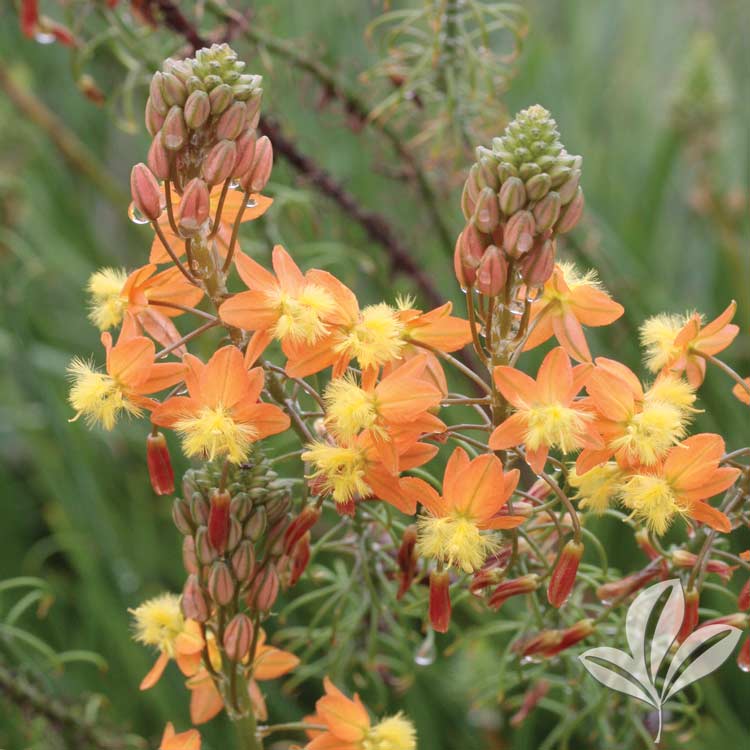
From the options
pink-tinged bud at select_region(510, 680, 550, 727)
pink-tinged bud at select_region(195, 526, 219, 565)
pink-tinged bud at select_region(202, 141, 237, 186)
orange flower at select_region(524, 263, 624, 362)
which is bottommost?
pink-tinged bud at select_region(510, 680, 550, 727)

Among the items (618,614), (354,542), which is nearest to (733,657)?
(618,614)

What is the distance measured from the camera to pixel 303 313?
2.38ft

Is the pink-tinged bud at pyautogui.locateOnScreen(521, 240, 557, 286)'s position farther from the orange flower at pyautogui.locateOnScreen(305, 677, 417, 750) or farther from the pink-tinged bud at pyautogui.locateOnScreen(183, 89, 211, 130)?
the orange flower at pyautogui.locateOnScreen(305, 677, 417, 750)

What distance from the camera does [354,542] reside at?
3.08 feet

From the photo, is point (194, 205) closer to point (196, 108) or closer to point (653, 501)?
point (196, 108)

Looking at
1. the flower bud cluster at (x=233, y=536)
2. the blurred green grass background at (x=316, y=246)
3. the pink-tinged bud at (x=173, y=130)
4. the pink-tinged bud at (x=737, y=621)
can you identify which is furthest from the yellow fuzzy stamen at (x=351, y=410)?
the blurred green grass background at (x=316, y=246)

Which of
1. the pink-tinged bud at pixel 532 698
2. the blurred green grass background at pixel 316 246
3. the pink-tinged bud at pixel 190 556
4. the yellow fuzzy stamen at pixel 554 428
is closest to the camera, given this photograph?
the yellow fuzzy stamen at pixel 554 428

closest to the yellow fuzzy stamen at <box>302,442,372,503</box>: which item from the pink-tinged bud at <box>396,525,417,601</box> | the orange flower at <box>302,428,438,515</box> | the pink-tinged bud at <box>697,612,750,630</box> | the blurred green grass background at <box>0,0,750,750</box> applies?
the orange flower at <box>302,428,438,515</box>

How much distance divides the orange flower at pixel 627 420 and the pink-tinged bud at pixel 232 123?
32 centimetres

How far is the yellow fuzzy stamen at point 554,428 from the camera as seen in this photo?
691 millimetres

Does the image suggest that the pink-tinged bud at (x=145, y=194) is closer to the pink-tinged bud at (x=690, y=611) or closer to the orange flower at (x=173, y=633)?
the orange flower at (x=173, y=633)

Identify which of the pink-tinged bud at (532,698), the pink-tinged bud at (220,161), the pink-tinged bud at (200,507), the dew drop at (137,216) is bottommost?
the pink-tinged bud at (532,698)

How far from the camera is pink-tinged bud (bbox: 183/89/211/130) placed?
73 centimetres

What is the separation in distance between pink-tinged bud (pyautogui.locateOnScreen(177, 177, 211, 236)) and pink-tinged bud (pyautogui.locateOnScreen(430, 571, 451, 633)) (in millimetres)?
318
